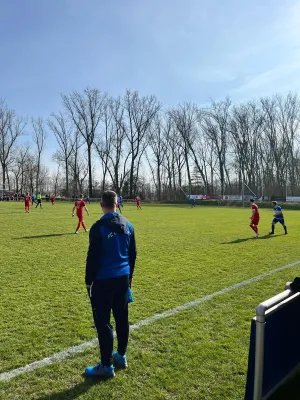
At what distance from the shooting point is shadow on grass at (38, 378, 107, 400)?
311cm

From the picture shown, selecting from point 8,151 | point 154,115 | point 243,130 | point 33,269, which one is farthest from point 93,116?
point 33,269

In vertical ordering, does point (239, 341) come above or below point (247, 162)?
below

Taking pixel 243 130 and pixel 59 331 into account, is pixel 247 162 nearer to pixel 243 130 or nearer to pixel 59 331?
pixel 243 130

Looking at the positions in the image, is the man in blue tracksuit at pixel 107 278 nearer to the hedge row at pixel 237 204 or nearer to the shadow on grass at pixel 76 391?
the shadow on grass at pixel 76 391

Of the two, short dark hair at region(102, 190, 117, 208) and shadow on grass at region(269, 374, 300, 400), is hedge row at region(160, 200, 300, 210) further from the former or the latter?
short dark hair at region(102, 190, 117, 208)

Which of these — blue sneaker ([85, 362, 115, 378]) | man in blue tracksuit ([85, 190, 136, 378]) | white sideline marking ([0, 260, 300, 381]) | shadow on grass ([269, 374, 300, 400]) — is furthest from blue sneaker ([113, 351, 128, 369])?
shadow on grass ([269, 374, 300, 400])

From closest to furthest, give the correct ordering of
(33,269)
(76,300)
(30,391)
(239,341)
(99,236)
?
(30,391) → (99,236) → (239,341) → (76,300) → (33,269)

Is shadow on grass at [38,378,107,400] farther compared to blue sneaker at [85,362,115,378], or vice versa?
blue sneaker at [85,362,115,378]

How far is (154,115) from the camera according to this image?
71.2m

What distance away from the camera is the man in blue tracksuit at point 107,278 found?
11.3ft

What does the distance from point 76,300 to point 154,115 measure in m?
68.2

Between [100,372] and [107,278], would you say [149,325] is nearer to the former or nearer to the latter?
[100,372]

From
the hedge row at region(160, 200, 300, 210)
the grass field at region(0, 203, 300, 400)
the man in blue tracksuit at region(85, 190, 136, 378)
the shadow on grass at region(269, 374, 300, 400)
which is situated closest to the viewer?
the shadow on grass at region(269, 374, 300, 400)

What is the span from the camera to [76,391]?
3.21 metres
